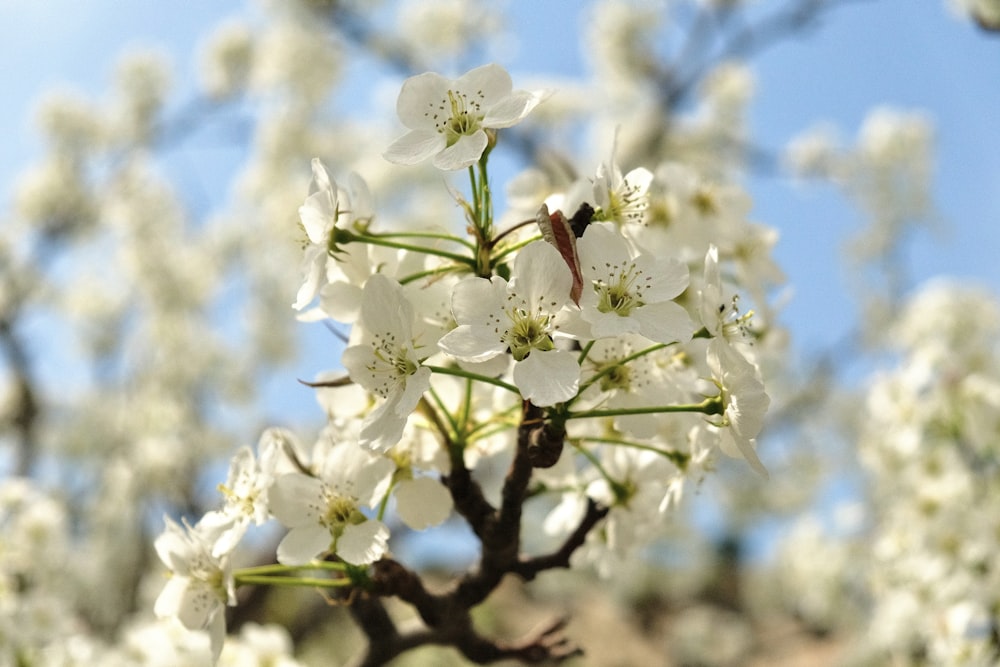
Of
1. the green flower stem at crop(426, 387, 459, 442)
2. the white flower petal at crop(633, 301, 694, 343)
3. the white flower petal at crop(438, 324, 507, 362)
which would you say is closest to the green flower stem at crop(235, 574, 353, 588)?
the green flower stem at crop(426, 387, 459, 442)

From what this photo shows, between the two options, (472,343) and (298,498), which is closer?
(472,343)

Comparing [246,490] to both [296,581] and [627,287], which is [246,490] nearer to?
[296,581]

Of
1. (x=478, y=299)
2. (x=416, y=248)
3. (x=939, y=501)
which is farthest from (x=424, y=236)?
(x=939, y=501)

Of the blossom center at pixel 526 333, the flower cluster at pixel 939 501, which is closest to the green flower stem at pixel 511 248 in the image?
the blossom center at pixel 526 333

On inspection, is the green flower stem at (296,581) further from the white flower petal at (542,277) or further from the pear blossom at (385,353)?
the white flower petal at (542,277)

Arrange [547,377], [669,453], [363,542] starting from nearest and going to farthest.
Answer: [547,377]
[363,542]
[669,453]

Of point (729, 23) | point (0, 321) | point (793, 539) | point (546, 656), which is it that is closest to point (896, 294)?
point (793, 539)

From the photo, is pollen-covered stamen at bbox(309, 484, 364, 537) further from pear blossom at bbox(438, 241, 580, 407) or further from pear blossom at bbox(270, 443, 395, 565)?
pear blossom at bbox(438, 241, 580, 407)
